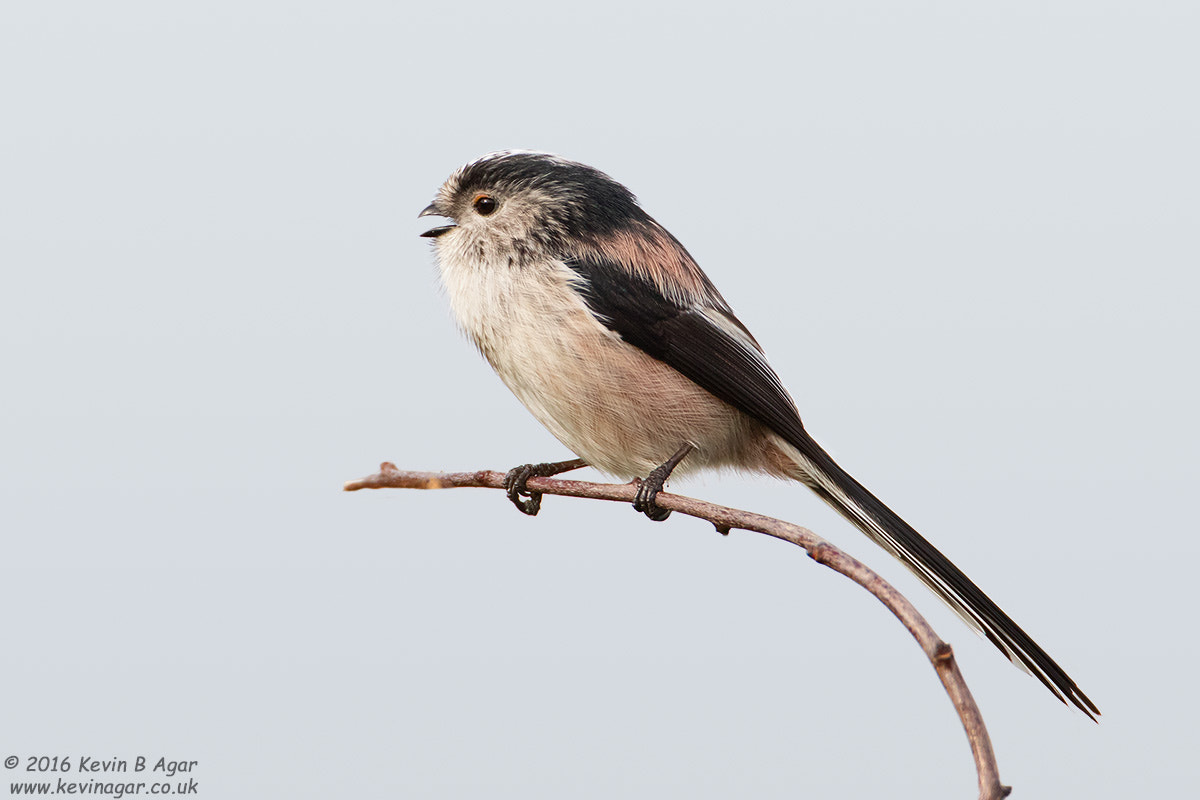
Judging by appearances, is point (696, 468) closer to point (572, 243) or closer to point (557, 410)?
point (557, 410)

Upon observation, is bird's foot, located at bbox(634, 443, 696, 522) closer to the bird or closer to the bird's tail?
the bird

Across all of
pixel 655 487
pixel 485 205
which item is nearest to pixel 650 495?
pixel 655 487

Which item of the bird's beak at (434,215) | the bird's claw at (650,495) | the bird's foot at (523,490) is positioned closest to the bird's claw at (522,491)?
the bird's foot at (523,490)

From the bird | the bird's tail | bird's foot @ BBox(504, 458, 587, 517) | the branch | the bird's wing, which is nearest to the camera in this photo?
the branch

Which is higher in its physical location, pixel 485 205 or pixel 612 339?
pixel 485 205

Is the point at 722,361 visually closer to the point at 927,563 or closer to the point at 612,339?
the point at 612,339

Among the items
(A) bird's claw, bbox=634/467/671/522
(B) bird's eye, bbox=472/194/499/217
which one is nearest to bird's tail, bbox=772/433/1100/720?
(A) bird's claw, bbox=634/467/671/522
